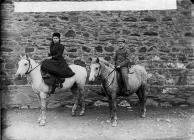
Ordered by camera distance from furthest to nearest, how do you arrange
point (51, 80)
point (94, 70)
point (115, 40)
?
1. point (115, 40)
2. point (51, 80)
3. point (94, 70)

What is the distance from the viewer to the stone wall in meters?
9.77

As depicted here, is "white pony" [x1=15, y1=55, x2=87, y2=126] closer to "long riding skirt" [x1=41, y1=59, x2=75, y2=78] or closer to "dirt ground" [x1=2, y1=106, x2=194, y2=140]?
"long riding skirt" [x1=41, y1=59, x2=75, y2=78]

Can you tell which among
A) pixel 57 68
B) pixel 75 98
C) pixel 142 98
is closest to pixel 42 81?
pixel 57 68

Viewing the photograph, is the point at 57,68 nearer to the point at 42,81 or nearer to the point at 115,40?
the point at 42,81

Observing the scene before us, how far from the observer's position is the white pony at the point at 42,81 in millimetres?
8594

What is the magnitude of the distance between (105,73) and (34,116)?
7.68 ft

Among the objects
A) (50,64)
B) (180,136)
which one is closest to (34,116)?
(50,64)

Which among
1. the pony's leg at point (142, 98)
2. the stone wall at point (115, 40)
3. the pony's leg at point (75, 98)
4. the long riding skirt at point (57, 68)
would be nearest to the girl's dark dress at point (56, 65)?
the long riding skirt at point (57, 68)

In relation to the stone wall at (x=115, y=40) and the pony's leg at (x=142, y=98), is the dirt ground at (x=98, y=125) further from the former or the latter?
the stone wall at (x=115, y=40)

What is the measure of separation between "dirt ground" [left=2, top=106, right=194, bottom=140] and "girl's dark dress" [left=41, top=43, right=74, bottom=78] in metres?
1.24

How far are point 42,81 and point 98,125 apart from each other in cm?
184

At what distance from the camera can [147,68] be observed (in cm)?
1009

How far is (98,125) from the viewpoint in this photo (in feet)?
28.6

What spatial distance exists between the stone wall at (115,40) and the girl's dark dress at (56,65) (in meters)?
1.03
